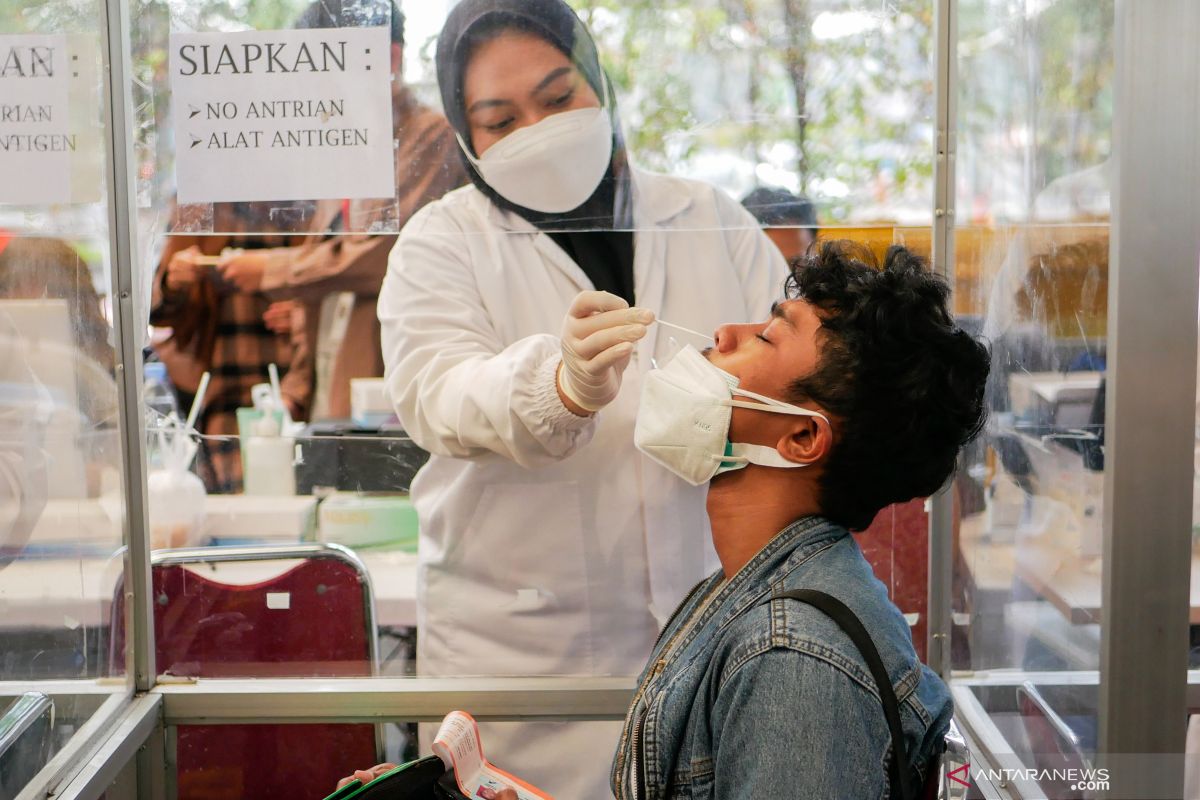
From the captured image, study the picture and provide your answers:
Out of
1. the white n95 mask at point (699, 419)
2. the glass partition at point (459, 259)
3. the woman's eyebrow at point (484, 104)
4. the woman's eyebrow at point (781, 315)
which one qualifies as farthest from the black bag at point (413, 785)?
the woman's eyebrow at point (484, 104)

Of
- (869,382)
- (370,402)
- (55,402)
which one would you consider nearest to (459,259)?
(370,402)

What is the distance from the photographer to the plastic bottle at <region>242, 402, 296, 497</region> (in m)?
2.01

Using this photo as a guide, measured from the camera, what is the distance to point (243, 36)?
1898 millimetres

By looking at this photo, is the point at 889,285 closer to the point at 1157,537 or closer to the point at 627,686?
the point at 1157,537

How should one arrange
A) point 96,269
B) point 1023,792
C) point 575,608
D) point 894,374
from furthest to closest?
1. point 575,608
2. point 96,269
3. point 1023,792
4. point 894,374

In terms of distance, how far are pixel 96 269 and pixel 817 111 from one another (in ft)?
4.31

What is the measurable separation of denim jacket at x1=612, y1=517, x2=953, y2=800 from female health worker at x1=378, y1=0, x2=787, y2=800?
0.65m

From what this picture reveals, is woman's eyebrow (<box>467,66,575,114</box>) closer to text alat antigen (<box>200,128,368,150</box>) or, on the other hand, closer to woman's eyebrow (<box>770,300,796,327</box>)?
text alat antigen (<box>200,128,368,150</box>)

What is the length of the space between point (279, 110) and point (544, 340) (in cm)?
64

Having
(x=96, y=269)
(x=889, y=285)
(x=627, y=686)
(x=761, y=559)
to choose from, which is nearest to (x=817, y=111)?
(x=889, y=285)

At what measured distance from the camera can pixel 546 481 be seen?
1.98 meters

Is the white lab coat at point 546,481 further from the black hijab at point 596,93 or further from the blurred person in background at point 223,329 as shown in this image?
the blurred person in background at point 223,329

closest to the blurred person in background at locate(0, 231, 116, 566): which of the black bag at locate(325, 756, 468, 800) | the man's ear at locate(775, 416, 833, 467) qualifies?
the black bag at locate(325, 756, 468, 800)

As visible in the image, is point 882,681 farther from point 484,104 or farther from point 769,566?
point 484,104
